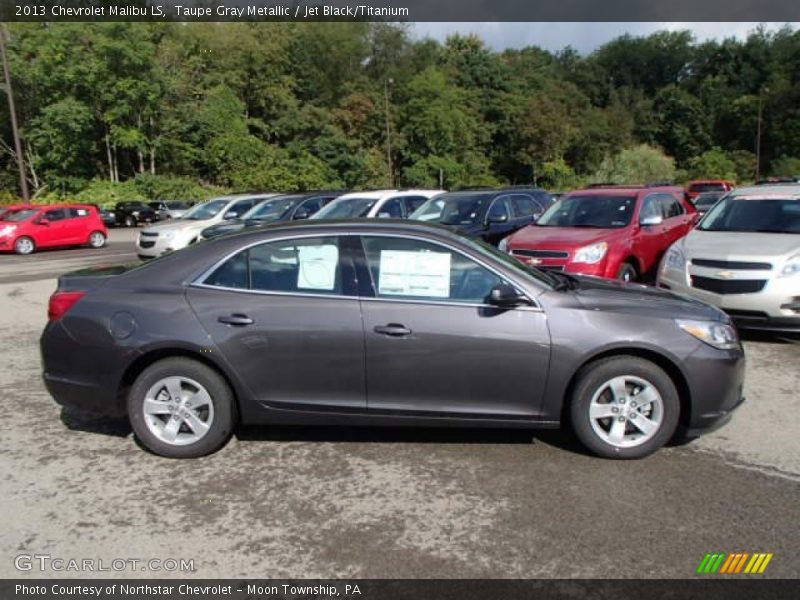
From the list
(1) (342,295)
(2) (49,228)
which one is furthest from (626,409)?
(2) (49,228)

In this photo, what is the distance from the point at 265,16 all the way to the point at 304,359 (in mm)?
70272

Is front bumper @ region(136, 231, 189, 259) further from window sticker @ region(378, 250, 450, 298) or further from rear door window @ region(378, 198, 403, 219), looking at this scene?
window sticker @ region(378, 250, 450, 298)

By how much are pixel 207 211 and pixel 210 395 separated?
13191mm

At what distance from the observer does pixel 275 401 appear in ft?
13.8

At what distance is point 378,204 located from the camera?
1275cm

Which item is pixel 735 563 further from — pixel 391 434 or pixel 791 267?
pixel 791 267

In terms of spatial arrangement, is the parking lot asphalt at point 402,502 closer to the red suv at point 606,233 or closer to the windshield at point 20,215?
the red suv at point 606,233

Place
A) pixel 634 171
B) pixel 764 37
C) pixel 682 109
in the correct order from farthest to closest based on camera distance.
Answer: pixel 764 37
pixel 682 109
pixel 634 171

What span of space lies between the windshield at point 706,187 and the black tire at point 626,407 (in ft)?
86.7

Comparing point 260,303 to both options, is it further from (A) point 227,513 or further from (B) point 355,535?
(B) point 355,535

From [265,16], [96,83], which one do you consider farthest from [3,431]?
[265,16]

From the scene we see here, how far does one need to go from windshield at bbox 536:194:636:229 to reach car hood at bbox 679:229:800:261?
4.69 feet

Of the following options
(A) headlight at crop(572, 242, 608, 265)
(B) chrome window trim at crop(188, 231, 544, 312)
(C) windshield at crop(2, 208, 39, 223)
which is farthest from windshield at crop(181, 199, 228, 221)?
(B) chrome window trim at crop(188, 231, 544, 312)

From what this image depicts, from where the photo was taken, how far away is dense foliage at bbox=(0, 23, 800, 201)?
42031 mm
